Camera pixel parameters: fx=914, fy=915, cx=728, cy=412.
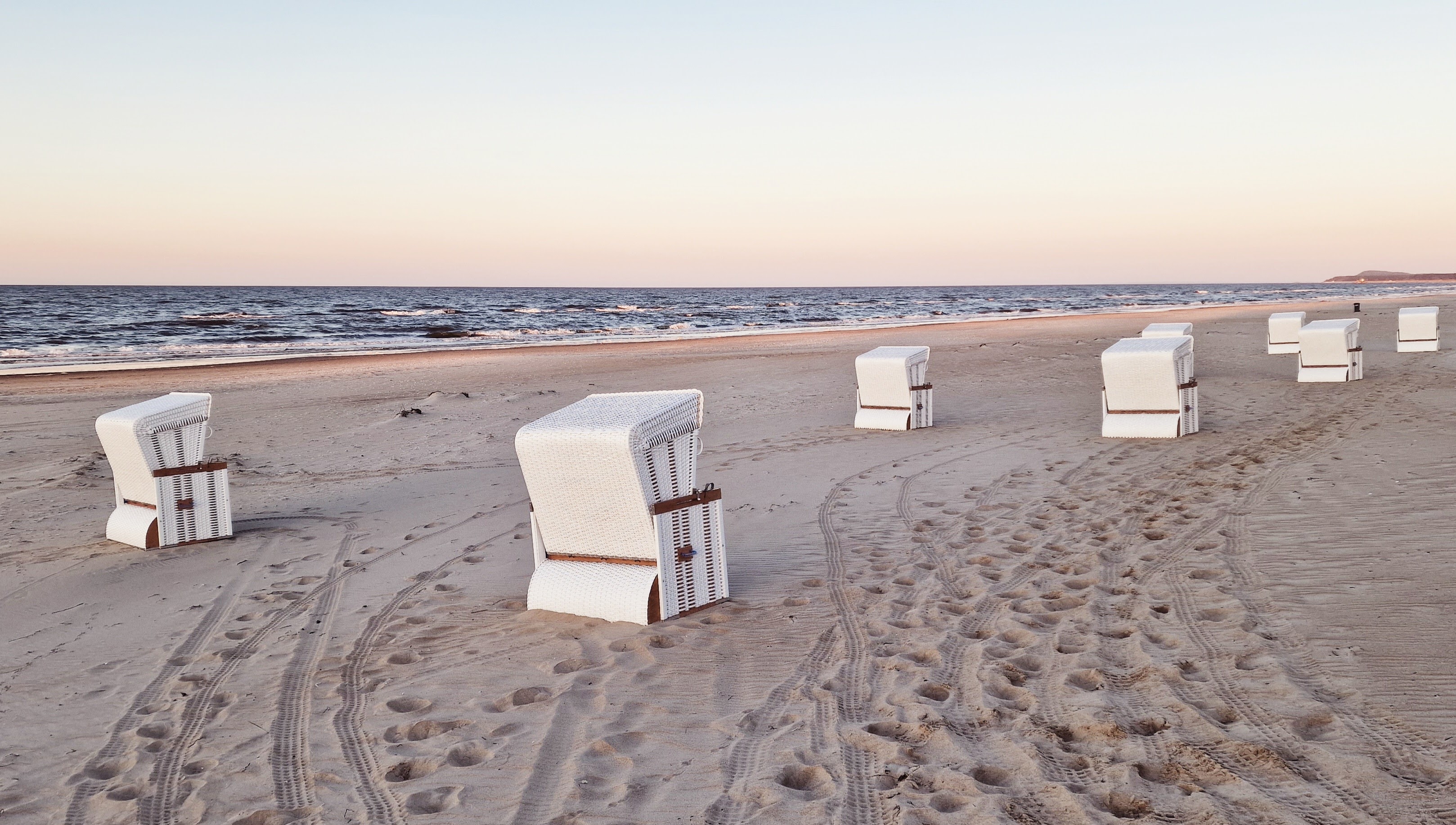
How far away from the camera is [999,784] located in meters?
2.88

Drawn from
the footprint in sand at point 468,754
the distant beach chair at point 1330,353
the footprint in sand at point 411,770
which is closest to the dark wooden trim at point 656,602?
the footprint in sand at point 468,754

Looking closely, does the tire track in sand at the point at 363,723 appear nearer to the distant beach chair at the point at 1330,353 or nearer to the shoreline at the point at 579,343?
the distant beach chair at the point at 1330,353

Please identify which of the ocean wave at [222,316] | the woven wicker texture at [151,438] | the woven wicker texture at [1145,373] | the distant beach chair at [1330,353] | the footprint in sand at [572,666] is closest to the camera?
the footprint in sand at [572,666]

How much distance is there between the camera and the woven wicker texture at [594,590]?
4.39 metres

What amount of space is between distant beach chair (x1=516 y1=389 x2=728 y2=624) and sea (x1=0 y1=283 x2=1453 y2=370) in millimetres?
22699

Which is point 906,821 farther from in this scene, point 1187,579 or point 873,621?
point 1187,579

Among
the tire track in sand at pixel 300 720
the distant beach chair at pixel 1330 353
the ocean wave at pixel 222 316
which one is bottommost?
the tire track in sand at pixel 300 720

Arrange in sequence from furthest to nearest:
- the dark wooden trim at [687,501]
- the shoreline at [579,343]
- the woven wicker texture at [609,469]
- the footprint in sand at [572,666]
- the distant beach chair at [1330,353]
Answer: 1. the shoreline at [579,343]
2. the distant beach chair at [1330,353]
3. the dark wooden trim at [687,501]
4. the woven wicker texture at [609,469]
5. the footprint in sand at [572,666]

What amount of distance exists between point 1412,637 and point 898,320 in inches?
1596

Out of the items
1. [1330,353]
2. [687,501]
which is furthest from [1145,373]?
[687,501]

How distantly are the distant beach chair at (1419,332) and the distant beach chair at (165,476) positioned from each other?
19.0 m

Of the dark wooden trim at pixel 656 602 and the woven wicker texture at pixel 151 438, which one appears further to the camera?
the woven wicker texture at pixel 151 438

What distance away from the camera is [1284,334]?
16906 mm

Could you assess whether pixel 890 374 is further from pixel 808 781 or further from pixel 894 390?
pixel 808 781
